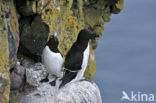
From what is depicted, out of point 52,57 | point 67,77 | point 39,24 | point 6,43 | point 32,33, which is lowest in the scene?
point 67,77

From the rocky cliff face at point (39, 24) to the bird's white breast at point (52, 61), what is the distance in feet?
Answer: 1.53

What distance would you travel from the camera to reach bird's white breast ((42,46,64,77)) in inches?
272

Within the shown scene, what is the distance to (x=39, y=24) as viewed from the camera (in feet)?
24.5

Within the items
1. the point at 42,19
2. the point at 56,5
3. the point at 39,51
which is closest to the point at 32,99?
the point at 39,51

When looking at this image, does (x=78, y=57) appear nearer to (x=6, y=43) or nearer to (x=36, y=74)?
(x=36, y=74)

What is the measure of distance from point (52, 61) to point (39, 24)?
84 cm

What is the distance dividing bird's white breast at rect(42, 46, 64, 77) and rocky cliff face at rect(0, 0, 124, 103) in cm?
47

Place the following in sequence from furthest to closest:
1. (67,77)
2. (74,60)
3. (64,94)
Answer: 1. (67,77)
2. (74,60)
3. (64,94)

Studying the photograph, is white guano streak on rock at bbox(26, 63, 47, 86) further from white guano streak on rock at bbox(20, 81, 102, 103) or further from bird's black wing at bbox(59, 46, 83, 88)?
bird's black wing at bbox(59, 46, 83, 88)

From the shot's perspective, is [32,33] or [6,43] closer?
[6,43]

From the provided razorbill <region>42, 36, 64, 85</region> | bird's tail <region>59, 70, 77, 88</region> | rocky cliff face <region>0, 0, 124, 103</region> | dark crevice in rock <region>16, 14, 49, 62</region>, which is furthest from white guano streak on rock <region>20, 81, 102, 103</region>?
dark crevice in rock <region>16, 14, 49, 62</region>

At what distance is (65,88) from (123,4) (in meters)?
5.19

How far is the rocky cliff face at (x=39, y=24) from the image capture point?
6.09 metres

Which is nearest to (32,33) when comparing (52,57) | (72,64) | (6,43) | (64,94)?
(52,57)
